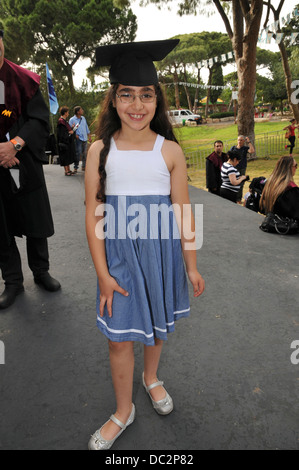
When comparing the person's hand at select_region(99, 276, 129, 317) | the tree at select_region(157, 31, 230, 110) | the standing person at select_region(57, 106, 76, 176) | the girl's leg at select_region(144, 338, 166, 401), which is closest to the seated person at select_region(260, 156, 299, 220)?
the girl's leg at select_region(144, 338, 166, 401)

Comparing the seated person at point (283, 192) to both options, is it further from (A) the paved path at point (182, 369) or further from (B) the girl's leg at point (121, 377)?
(B) the girl's leg at point (121, 377)

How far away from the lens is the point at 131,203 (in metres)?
1.31

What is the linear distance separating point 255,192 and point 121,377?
436cm

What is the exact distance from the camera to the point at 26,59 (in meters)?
24.5

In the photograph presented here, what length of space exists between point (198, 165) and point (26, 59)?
1916 centimetres

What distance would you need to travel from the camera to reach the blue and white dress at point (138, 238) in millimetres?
1290

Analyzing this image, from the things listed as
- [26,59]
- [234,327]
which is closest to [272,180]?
[234,327]

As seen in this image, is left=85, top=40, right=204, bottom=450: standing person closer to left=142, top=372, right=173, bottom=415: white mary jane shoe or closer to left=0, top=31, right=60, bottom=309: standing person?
left=142, top=372, right=173, bottom=415: white mary jane shoe

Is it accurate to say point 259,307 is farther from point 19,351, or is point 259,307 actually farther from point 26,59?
point 26,59

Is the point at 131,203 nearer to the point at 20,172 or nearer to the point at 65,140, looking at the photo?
the point at 20,172

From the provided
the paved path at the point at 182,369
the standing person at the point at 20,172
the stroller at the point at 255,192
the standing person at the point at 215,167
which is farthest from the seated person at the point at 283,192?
the standing person at the point at 20,172

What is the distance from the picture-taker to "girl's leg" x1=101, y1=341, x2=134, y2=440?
1.39 m

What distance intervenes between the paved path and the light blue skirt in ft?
1.55

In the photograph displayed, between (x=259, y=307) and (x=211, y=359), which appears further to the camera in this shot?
(x=259, y=307)
